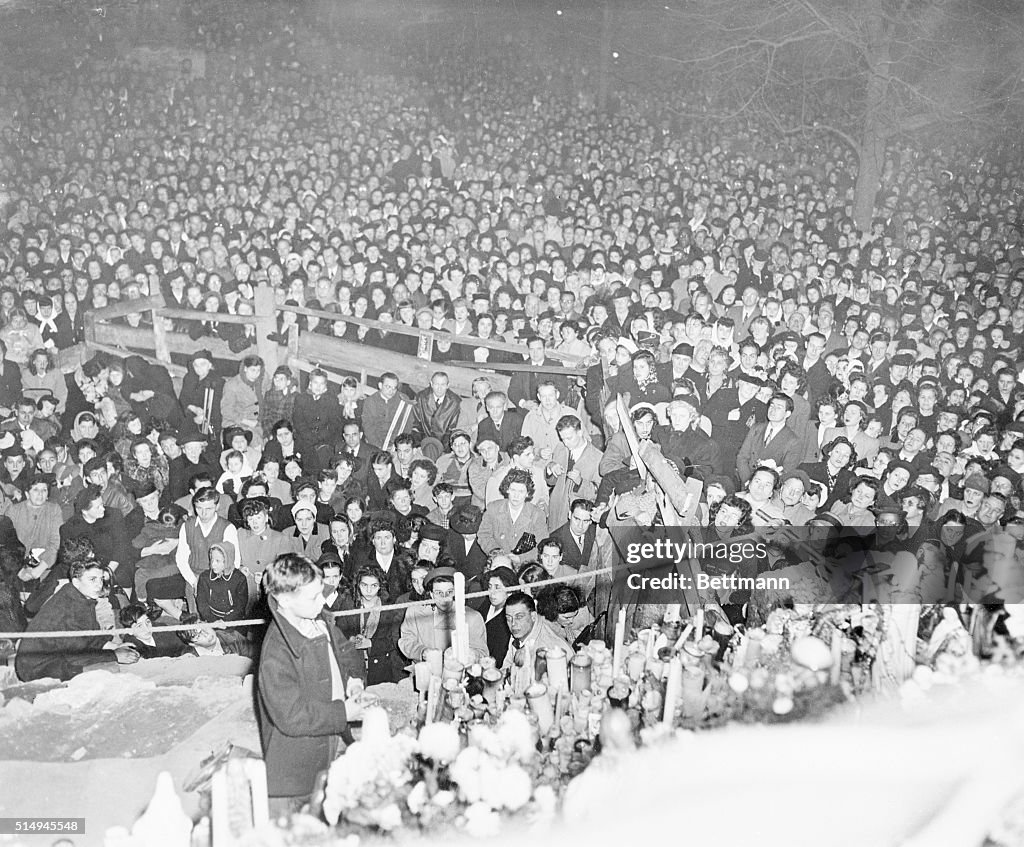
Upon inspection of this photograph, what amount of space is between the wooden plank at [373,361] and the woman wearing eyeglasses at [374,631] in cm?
236

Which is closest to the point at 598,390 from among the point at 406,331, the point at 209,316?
the point at 406,331

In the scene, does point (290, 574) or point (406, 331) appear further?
point (406, 331)

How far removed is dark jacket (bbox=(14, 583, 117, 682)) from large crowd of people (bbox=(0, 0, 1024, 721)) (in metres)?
0.31

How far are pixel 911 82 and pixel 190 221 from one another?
5.25m

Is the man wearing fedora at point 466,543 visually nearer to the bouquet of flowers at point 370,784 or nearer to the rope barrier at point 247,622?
the rope barrier at point 247,622

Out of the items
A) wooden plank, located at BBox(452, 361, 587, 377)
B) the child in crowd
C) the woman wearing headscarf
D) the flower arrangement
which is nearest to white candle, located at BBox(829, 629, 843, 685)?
the flower arrangement

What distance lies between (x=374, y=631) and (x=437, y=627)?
1.05ft

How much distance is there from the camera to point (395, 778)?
7.59 feet

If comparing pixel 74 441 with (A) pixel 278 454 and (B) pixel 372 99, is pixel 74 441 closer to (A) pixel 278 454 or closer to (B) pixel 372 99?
(A) pixel 278 454

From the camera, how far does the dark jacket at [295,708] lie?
2654 millimetres

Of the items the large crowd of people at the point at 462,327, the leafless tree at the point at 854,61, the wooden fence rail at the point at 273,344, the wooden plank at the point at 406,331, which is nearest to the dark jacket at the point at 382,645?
the large crowd of people at the point at 462,327

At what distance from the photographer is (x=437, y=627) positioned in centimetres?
412

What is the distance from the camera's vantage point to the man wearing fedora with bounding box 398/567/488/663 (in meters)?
4.10

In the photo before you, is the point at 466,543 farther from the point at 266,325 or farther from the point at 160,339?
the point at 160,339
